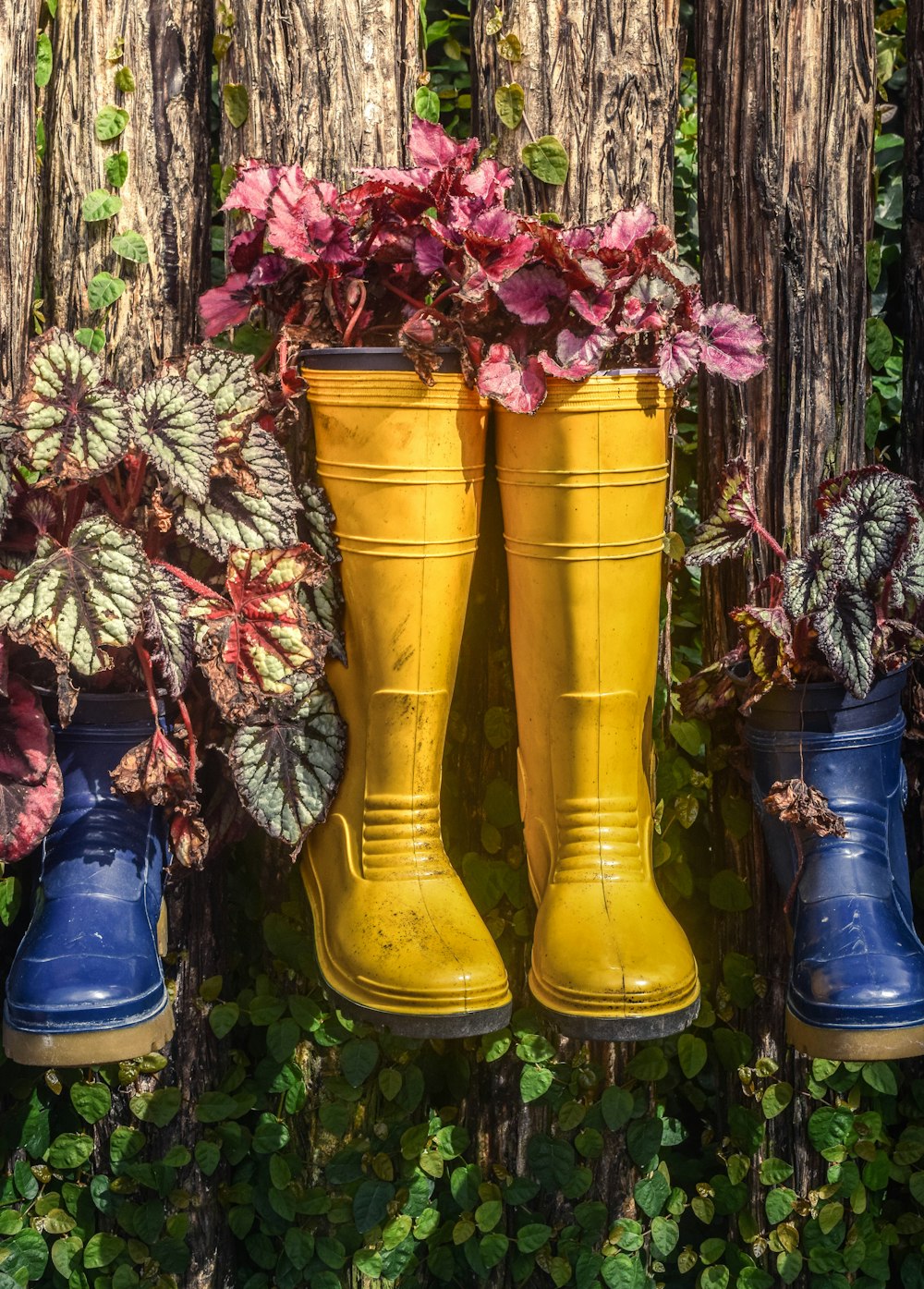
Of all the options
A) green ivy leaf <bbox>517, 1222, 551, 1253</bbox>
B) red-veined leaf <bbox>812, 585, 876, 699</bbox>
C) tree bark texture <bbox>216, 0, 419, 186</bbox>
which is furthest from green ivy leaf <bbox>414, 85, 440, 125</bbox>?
green ivy leaf <bbox>517, 1222, 551, 1253</bbox>

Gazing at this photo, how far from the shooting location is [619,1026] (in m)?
1.50

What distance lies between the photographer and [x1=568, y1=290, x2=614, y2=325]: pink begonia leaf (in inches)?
59.8

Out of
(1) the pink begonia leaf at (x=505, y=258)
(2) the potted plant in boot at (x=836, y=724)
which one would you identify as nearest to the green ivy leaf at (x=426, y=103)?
(1) the pink begonia leaf at (x=505, y=258)

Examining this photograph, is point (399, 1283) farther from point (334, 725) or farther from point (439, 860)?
point (334, 725)

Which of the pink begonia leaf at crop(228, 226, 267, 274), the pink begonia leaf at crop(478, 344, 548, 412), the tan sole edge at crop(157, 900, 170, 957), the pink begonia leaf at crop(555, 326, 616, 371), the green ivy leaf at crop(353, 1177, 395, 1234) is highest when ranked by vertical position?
the pink begonia leaf at crop(228, 226, 267, 274)

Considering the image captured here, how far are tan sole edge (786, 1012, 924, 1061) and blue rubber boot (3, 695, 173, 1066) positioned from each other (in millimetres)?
853

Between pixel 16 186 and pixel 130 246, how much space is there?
18 cm

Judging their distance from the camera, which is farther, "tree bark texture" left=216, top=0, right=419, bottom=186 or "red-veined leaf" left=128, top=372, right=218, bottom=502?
"tree bark texture" left=216, top=0, right=419, bottom=186

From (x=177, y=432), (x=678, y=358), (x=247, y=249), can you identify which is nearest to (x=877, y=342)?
(x=678, y=358)

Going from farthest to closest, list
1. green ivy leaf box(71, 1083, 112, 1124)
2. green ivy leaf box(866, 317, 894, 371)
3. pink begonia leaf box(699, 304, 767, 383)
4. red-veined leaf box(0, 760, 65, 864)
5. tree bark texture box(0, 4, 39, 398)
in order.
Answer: green ivy leaf box(866, 317, 894, 371) < green ivy leaf box(71, 1083, 112, 1124) < tree bark texture box(0, 4, 39, 398) < pink begonia leaf box(699, 304, 767, 383) < red-veined leaf box(0, 760, 65, 864)

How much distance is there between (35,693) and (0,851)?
0.20 m

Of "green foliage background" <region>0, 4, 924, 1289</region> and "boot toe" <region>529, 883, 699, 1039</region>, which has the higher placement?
"boot toe" <region>529, 883, 699, 1039</region>

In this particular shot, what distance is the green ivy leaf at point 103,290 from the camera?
1.74 meters

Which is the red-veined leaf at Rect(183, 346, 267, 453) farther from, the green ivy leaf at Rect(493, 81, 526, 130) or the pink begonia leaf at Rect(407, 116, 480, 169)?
the green ivy leaf at Rect(493, 81, 526, 130)
